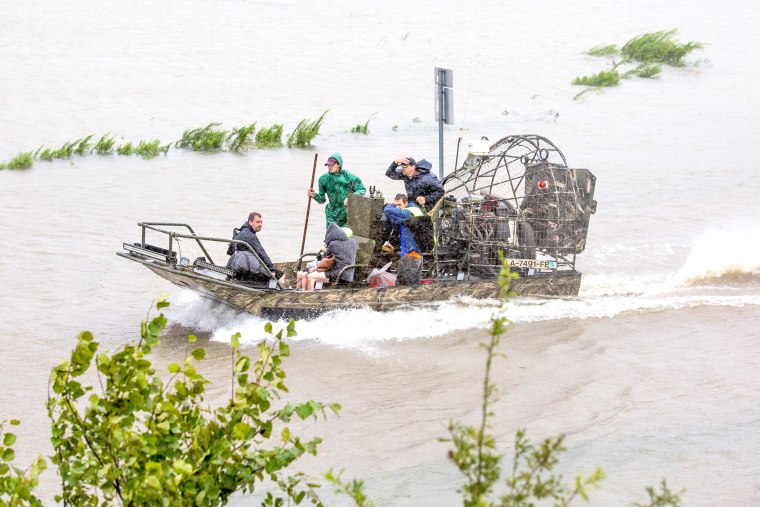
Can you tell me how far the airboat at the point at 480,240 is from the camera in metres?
12.7

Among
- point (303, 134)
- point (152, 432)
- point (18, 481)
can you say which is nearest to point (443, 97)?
point (303, 134)

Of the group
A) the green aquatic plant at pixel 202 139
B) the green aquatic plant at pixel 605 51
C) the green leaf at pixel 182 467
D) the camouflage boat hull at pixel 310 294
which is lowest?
the camouflage boat hull at pixel 310 294

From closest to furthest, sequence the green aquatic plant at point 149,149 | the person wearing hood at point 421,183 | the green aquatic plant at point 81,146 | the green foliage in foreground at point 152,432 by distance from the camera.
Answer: the green foliage in foreground at point 152,432
the person wearing hood at point 421,183
the green aquatic plant at point 81,146
the green aquatic plant at point 149,149

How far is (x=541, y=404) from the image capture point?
32.7 feet

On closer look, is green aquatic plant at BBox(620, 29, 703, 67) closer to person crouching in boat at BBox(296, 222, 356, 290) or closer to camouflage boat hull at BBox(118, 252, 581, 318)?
camouflage boat hull at BBox(118, 252, 581, 318)

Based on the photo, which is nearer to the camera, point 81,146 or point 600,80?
point 81,146

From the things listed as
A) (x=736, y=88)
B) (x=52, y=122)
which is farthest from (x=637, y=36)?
(x=52, y=122)

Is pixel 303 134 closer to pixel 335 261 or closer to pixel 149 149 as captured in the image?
pixel 149 149

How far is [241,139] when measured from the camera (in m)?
22.4

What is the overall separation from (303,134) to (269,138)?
764 millimetres

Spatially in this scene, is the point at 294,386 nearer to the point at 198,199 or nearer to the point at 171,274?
the point at 171,274

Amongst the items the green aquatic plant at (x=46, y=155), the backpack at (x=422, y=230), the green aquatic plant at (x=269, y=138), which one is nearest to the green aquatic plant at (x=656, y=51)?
the green aquatic plant at (x=269, y=138)

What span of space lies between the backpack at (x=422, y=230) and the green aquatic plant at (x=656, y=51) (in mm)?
20520

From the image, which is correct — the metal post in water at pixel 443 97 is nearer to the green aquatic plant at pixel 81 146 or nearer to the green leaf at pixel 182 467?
the green aquatic plant at pixel 81 146
